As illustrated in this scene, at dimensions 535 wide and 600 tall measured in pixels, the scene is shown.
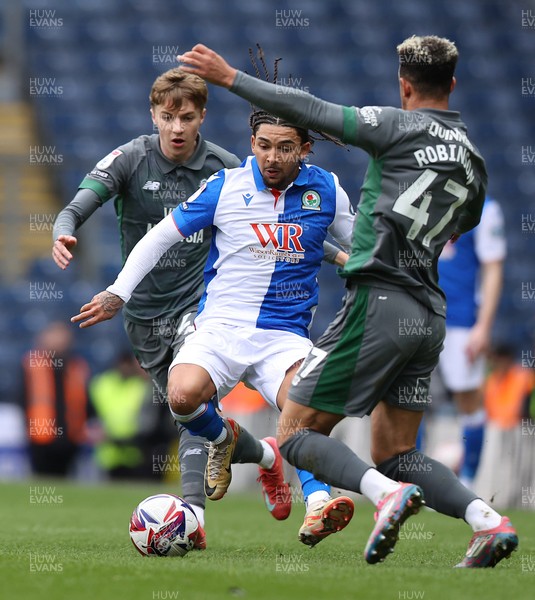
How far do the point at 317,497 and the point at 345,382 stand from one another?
1107mm

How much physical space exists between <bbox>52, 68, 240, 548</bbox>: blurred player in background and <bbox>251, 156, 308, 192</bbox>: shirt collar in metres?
0.63

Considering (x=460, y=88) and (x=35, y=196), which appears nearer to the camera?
(x=35, y=196)

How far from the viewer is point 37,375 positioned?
46.7 ft

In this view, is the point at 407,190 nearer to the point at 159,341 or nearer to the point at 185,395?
the point at 185,395

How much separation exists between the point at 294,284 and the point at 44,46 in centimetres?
1443

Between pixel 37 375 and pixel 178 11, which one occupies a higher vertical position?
pixel 178 11

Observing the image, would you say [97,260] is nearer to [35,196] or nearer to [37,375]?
[37,375]

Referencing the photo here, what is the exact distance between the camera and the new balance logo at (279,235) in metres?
6.08

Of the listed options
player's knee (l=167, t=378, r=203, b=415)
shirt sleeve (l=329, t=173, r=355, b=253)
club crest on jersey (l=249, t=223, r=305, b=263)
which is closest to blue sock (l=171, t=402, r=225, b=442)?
player's knee (l=167, t=378, r=203, b=415)

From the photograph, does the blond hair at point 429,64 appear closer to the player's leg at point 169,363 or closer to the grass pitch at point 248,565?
the grass pitch at point 248,565

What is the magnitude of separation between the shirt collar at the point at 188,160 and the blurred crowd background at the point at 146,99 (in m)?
8.25

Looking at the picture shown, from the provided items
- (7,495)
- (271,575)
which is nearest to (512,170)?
(7,495)

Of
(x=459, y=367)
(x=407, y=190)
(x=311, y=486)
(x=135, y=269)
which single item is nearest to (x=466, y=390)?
(x=459, y=367)

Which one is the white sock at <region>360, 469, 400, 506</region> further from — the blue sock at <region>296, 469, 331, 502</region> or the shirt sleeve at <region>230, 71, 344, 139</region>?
the shirt sleeve at <region>230, 71, 344, 139</region>
